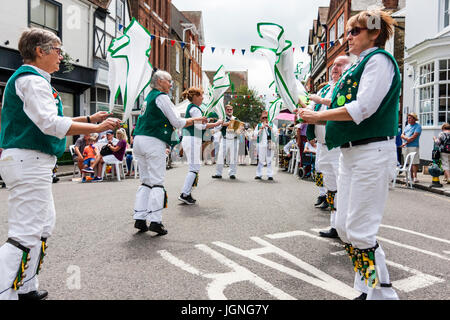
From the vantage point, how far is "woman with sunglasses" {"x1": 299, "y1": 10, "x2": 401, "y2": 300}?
252 centimetres

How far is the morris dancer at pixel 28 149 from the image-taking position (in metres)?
2.50

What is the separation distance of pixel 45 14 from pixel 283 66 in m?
16.2

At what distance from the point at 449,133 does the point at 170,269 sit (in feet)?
31.9

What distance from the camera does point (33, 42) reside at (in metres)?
2.69

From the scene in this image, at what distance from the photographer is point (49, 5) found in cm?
1656

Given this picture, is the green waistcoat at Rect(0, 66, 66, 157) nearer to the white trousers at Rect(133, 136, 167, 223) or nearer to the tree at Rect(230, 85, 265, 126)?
the white trousers at Rect(133, 136, 167, 223)

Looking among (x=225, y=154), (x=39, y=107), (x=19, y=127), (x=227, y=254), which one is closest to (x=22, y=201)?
(x=19, y=127)

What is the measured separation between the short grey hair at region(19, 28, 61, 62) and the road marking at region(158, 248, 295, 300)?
2.18 metres

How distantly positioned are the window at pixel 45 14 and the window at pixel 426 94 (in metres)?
15.9

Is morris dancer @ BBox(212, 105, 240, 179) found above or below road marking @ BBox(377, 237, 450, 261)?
above

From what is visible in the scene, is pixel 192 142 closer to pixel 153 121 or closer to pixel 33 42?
pixel 153 121

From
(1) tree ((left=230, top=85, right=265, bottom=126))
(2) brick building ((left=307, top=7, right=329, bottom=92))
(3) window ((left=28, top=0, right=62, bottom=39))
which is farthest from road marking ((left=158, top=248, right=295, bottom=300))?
(1) tree ((left=230, top=85, right=265, bottom=126))
